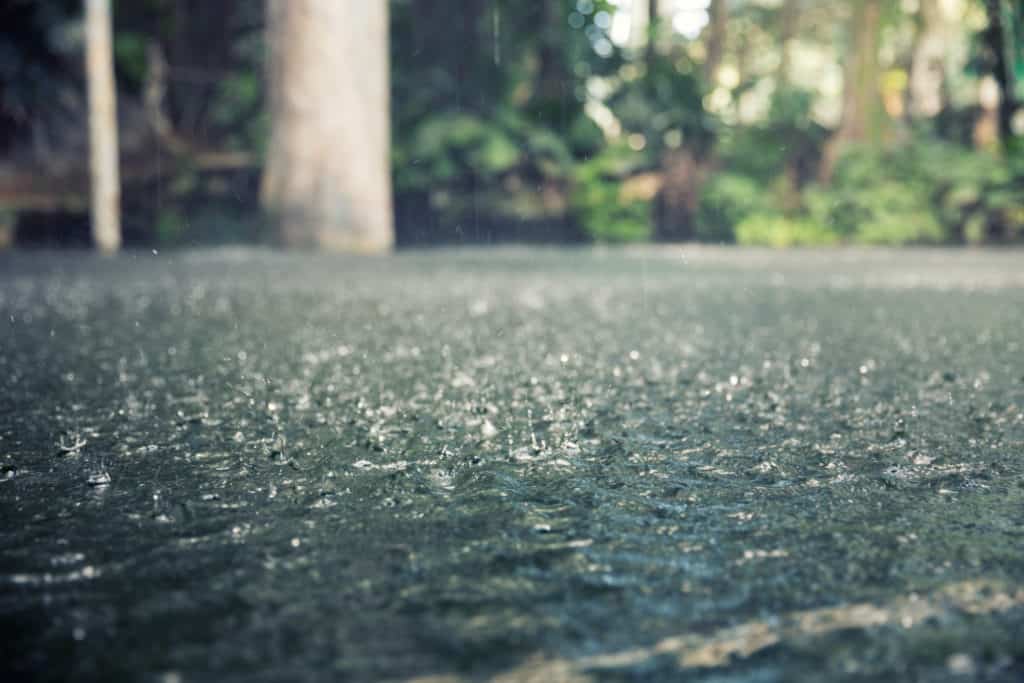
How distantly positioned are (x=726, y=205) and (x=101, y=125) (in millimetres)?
9319

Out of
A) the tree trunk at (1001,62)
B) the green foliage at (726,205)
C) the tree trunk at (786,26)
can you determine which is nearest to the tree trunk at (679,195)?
the green foliage at (726,205)

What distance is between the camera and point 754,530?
129cm

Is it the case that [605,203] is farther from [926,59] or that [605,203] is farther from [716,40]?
[926,59]

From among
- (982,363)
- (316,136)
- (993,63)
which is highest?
(993,63)

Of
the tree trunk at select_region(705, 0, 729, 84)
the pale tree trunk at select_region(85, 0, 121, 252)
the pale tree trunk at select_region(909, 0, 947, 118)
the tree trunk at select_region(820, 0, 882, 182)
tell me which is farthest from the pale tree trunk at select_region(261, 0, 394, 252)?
the pale tree trunk at select_region(909, 0, 947, 118)

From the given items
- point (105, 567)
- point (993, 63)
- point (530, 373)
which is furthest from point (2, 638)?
point (993, 63)

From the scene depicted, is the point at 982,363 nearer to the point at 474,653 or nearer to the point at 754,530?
the point at 754,530

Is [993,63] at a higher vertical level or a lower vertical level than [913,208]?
higher

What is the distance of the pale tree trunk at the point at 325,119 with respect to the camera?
9.63m

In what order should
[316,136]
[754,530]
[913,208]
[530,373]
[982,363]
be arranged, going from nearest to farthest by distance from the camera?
[754,530] → [530,373] → [982,363] → [316,136] → [913,208]

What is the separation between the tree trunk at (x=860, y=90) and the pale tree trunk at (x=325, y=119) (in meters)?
8.74

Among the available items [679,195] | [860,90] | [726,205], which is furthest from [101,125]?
[860,90]

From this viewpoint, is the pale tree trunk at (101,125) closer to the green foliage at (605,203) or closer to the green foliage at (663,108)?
the green foliage at (605,203)

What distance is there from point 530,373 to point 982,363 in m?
1.31
